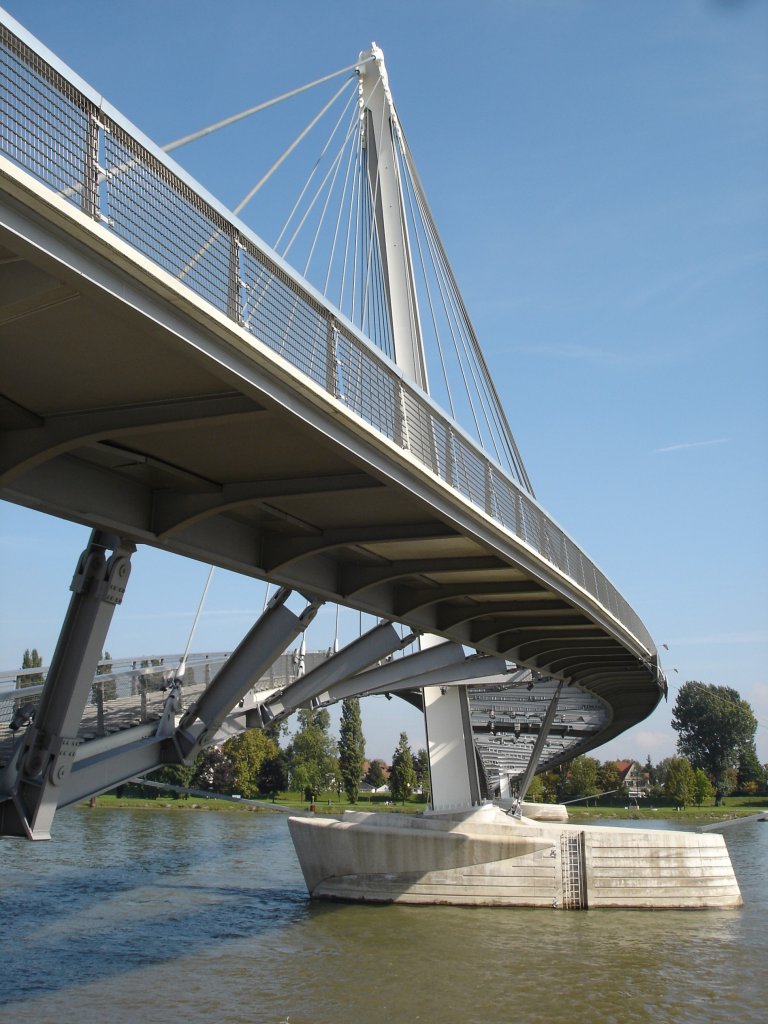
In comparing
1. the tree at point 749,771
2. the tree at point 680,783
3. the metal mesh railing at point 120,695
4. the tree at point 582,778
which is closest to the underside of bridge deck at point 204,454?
the metal mesh railing at point 120,695

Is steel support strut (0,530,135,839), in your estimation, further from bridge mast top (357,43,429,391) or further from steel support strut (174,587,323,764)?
bridge mast top (357,43,429,391)

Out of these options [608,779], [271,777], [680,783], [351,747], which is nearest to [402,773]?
[351,747]

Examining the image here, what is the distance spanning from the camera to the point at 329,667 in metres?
19.6

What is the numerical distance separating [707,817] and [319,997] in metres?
66.9

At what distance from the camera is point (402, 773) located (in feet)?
273

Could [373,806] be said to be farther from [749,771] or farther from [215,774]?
[749,771]

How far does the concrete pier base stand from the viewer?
24188mm

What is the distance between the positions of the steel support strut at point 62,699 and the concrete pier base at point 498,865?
14059 millimetres

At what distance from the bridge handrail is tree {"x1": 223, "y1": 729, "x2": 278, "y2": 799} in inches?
2643

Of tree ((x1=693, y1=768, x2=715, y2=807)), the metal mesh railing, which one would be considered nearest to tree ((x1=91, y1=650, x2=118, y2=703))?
the metal mesh railing

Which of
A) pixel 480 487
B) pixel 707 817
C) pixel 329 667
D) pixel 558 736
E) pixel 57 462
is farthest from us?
pixel 707 817

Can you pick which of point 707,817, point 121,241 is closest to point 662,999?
point 121,241

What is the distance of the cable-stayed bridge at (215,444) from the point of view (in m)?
6.22

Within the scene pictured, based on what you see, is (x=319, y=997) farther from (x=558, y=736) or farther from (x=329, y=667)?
(x=558, y=736)
